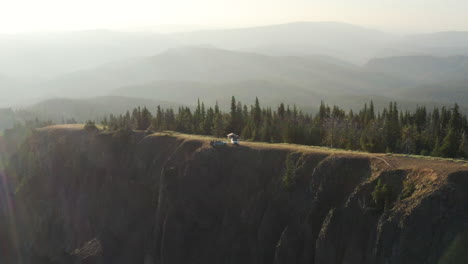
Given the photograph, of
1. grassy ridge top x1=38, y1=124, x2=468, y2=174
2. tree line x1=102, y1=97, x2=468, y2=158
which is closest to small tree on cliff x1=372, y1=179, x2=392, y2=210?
grassy ridge top x1=38, y1=124, x2=468, y2=174

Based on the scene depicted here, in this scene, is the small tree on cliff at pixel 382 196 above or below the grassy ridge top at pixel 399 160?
below

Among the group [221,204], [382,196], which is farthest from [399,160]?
[221,204]

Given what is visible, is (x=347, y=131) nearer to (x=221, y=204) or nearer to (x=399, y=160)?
(x=399, y=160)

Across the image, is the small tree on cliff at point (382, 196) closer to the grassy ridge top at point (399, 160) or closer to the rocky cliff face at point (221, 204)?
the rocky cliff face at point (221, 204)

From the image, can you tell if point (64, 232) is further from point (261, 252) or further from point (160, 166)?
point (261, 252)

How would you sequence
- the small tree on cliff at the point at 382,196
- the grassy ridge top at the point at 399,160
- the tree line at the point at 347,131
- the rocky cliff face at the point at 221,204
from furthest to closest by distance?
the tree line at the point at 347,131
the grassy ridge top at the point at 399,160
the small tree on cliff at the point at 382,196
the rocky cliff face at the point at 221,204

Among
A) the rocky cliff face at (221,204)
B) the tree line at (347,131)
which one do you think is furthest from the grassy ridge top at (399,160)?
the tree line at (347,131)

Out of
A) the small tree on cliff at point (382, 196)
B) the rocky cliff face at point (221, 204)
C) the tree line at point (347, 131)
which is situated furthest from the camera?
the tree line at point (347, 131)

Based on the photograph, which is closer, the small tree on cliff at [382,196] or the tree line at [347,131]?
the small tree on cliff at [382,196]

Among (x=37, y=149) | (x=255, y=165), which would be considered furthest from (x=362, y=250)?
(x=37, y=149)

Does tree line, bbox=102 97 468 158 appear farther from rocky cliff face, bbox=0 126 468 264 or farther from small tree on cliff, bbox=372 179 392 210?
→ small tree on cliff, bbox=372 179 392 210
